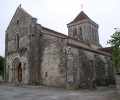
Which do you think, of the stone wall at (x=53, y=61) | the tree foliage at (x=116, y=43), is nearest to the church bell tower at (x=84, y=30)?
the stone wall at (x=53, y=61)

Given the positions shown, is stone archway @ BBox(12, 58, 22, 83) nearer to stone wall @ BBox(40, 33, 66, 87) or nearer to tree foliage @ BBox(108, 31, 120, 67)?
stone wall @ BBox(40, 33, 66, 87)

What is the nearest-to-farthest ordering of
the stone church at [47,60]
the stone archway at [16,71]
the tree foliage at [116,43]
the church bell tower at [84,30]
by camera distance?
1. the tree foliage at [116,43]
2. the stone church at [47,60]
3. the stone archway at [16,71]
4. the church bell tower at [84,30]

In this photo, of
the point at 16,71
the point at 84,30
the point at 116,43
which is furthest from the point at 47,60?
the point at 84,30

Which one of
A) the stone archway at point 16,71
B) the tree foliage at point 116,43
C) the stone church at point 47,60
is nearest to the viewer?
the tree foliage at point 116,43

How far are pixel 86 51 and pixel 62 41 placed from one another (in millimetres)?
4169

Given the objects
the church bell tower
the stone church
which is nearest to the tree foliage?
the stone church

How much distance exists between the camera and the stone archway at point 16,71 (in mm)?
27609

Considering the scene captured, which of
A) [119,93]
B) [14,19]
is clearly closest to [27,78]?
[14,19]

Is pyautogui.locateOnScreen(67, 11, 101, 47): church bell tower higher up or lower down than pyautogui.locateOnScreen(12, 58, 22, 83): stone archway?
higher up

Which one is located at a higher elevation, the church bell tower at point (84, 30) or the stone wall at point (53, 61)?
the church bell tower at point (84, 30)

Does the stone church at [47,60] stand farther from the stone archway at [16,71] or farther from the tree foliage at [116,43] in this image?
the tree foliage at [116,43]

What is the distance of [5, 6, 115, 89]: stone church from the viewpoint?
22.2 meters

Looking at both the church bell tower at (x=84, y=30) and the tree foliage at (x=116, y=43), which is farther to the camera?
the church bell tower at (x=84, y=30)

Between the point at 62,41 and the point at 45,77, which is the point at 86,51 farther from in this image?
the point at 45,77
